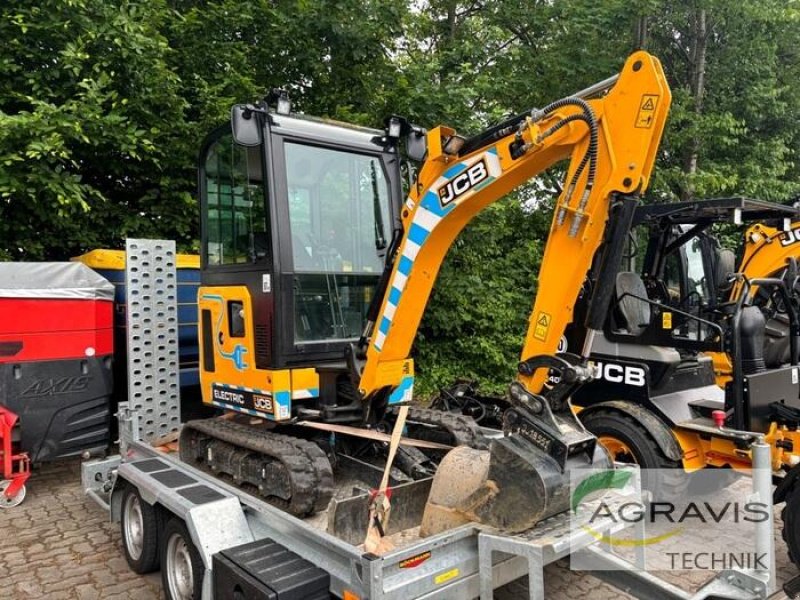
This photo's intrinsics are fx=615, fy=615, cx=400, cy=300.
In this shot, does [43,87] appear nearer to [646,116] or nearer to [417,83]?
[417,83]

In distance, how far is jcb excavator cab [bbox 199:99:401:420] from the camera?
384 centimetres

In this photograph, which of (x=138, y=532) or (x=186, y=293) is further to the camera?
(x=186, y=293)

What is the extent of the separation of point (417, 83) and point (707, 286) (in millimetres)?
4505

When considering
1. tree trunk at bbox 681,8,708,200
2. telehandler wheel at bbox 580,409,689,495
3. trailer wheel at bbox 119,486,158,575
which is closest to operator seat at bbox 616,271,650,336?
telehandler wheel at bbox 580,409,689,495

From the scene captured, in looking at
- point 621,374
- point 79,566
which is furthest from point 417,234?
point 79,566

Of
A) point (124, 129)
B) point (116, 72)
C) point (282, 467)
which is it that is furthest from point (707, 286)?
point (116, 72)

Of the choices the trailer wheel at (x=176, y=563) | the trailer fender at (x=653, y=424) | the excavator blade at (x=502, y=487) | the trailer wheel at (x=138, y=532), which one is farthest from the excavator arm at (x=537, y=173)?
the trailer fender at (x=653, y=424)

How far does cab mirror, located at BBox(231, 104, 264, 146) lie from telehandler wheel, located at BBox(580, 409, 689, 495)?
133 inches

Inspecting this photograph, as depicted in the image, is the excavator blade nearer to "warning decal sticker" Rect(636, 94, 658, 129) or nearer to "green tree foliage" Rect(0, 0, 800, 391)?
"warning decal sticker" Rect(636, 94, 658, 129)

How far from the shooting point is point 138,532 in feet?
13.6

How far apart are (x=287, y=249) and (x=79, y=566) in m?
2.62

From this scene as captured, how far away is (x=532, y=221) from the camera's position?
11547 millimetres

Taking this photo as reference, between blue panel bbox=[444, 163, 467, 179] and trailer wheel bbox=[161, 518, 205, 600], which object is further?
trailer wheel bbox=[161, 518, 205, 600]

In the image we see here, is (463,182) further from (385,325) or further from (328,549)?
(328,549)
